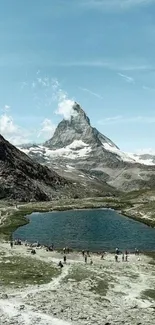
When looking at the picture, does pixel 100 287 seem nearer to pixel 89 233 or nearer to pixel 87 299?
pixel 87 299

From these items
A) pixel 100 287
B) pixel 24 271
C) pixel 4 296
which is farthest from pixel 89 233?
pixel 4 296

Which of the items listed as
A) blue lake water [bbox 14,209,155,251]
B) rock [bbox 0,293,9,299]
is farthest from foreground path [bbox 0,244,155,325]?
blue lake water [bbox 14,209,155,251]


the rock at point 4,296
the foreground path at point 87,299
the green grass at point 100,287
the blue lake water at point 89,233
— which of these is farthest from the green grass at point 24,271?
the blue lake water at point 89,233

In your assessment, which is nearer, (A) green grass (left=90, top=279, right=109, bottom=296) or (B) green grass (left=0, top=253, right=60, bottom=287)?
(A) green grass (left=90, top=279, right=109, bottom=296)

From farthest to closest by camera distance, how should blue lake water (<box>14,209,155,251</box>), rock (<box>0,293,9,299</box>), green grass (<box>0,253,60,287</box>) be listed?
blue lake water (<box>14,209,155,251</box>) → green grass (<box>0,253,60,287</box>) → rock (<box>0,293,9,299</box>)

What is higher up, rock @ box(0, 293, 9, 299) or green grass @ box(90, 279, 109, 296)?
green grass @ box(90, 279, 109, 296)

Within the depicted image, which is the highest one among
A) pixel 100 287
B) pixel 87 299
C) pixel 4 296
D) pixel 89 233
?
pixel 89 233

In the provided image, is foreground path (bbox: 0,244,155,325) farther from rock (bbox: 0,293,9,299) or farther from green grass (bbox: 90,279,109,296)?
rock (bbox: 0,293,9,299)
